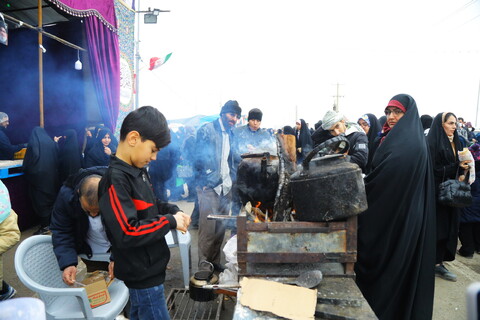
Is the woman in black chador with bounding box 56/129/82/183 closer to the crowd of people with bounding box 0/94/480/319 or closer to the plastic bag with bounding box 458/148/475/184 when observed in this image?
the crowd of people with bounding box 0/94/480/319

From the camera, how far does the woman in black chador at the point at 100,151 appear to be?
5.36 m

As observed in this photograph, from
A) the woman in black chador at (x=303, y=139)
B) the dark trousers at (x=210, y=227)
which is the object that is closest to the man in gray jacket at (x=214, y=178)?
the dark trousers at (x=210, y=227)

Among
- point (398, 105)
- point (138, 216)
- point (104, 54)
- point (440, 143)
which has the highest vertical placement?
point (104, 54)

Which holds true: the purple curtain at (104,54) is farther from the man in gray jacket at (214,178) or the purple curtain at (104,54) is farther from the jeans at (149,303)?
the jeans at (149,303)

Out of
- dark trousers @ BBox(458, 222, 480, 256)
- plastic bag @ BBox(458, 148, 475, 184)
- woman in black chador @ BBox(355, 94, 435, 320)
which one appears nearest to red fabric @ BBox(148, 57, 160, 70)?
plastic bag @ BBox(458, 148, 475, 184)

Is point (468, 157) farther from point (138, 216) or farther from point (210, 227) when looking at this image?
point (138, 216)

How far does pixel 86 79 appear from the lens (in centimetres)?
707

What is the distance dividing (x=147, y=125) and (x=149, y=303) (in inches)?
43.7

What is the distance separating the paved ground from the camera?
3020 mm

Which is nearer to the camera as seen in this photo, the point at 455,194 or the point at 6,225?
the point at 6,225

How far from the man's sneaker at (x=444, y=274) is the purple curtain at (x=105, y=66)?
6.87 m

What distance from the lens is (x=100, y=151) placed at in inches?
212

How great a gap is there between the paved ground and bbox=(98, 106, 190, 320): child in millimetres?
1443

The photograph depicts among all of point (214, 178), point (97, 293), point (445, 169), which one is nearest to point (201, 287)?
point (97, 293)
